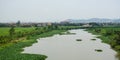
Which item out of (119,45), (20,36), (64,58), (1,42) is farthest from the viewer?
(20,36)

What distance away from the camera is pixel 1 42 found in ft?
129

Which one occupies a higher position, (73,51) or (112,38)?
(112,38)

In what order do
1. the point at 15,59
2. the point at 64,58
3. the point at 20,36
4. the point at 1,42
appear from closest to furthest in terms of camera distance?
the point at 15,59, the point at 64,58, the point at 1,42, the point at 20,36

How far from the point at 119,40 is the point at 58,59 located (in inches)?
566

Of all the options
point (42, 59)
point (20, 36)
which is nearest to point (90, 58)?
point (42, 59)

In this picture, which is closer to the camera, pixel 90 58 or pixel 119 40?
pixel 90 58

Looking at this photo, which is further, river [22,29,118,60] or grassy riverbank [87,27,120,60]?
grassy riverbank [87,27,120,60]

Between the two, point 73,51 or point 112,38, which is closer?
point 73,51

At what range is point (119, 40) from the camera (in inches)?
1395

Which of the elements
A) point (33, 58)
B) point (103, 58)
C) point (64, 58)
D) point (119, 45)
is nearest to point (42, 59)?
point (33, 58)

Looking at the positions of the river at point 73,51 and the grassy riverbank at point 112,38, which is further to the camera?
the grassy riverbank at point 112,38

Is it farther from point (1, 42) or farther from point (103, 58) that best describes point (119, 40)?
point (1, 42)

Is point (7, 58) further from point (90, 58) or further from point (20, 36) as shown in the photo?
point (20, 36)

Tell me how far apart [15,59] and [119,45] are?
1880 cm
